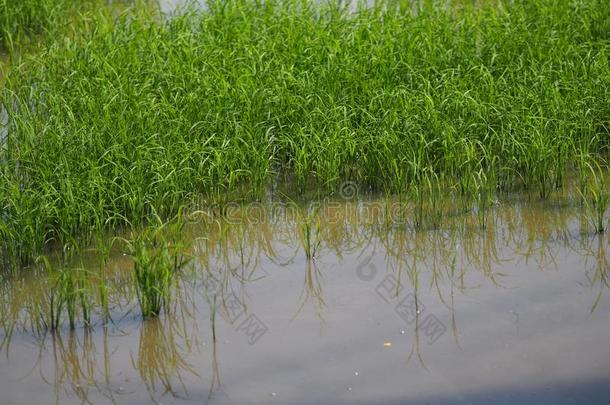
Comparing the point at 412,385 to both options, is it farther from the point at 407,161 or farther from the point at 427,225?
the point at 407,161

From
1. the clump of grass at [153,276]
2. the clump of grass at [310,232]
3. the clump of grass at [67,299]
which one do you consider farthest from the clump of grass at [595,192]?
the clump of grass at [67,299]

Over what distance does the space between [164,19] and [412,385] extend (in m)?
4.94

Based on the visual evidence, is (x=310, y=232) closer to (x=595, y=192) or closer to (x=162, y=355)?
(x=162, y=355)

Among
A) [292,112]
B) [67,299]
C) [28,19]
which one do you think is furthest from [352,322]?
[28,19]

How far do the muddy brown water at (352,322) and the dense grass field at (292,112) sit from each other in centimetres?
31

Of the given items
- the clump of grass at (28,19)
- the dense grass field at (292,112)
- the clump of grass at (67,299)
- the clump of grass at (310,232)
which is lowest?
the clump of grass at (67,299)

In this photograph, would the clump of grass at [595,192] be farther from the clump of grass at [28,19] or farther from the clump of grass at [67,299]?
the clump of grass at [28,19]

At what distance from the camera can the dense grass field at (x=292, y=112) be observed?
5.93m

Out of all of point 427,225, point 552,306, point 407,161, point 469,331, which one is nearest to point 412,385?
point 469,331

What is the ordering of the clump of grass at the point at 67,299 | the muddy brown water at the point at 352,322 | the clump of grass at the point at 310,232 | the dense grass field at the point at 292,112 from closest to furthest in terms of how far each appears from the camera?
the muddy brown water at the point at 352,322
the clump of grass at the point at 67,299
the clump of grass at the point at 310,232
the dense grass field at the point at 292,112

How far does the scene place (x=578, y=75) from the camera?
23.3 feet

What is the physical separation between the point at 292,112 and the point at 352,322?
1987mm

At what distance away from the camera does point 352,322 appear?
497 centimetres

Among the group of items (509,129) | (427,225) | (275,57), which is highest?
(275,57)
